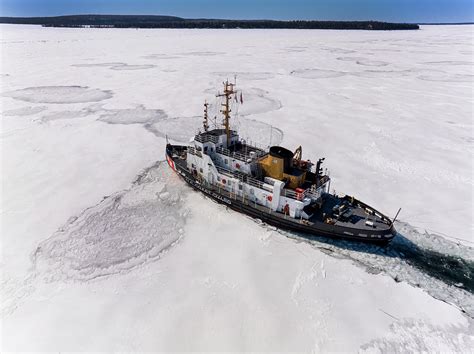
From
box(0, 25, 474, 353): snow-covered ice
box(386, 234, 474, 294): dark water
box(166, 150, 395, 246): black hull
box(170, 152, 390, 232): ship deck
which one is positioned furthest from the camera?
box(170, 152, 390, 232): ship deck

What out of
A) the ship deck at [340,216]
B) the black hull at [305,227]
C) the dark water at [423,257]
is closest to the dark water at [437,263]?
the dark water at [423,257]

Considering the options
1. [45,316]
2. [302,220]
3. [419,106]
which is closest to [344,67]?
[419,106]

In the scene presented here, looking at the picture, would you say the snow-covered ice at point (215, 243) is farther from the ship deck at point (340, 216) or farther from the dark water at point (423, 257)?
the ship deck at point (340, 216)

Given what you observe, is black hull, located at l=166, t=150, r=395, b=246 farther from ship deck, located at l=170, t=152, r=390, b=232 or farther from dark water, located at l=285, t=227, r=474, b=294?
dark water, located at l=285, t=227, r=474, b=294

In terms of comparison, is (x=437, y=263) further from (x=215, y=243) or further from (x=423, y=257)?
(x=215, y=243)

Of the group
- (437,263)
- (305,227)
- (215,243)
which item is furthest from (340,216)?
(215,243)

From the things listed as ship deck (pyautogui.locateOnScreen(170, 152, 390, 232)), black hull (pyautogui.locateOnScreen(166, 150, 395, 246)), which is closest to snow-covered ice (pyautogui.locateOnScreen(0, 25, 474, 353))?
black hull (pyautogui.locateOnScreen(166, 150, 395, 246))

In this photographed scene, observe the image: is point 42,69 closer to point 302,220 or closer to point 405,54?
point 302,220

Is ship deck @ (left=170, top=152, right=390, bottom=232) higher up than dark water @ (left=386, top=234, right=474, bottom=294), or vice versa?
ship deck @ (left=170, top=152, right=390, bottom=232)
